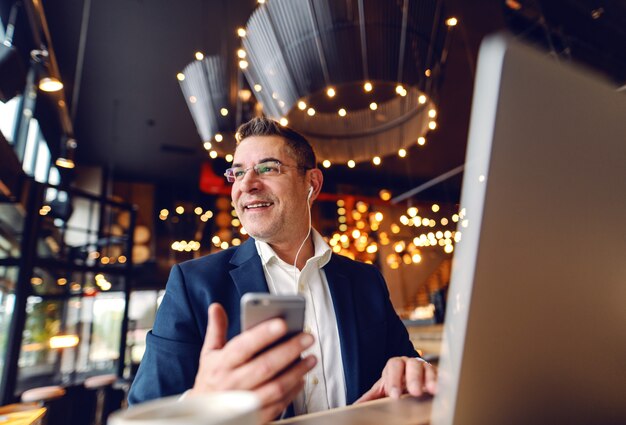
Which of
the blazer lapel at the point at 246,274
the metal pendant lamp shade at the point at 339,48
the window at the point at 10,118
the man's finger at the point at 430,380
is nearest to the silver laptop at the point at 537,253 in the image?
the man's finger at the point at 430,380

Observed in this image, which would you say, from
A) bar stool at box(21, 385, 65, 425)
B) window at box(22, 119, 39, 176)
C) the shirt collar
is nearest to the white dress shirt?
the shirt collar

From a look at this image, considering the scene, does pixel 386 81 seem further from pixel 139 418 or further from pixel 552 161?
pixel 139 418

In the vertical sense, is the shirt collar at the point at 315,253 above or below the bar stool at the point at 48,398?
above

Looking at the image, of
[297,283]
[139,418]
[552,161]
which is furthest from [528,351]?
[297,283]

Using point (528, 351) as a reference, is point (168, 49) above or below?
above

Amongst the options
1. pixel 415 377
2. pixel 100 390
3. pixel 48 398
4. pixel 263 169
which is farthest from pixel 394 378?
pixel 100 390

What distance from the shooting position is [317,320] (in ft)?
4.74

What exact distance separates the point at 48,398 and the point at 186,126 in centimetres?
444

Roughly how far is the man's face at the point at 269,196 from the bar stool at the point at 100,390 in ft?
17.4

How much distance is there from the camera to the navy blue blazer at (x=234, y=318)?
1.12 meters

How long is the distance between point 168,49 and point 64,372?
5775 mm

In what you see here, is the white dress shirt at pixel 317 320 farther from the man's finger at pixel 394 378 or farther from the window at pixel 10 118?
the window at pixel 10 118

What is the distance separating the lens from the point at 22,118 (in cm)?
525

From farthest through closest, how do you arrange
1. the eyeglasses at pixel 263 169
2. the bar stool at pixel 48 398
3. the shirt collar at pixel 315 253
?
the bar stool at pixel 48 398 < the eyeglasses at pixel 263 169 < the shirt collar at pixel 315 253
